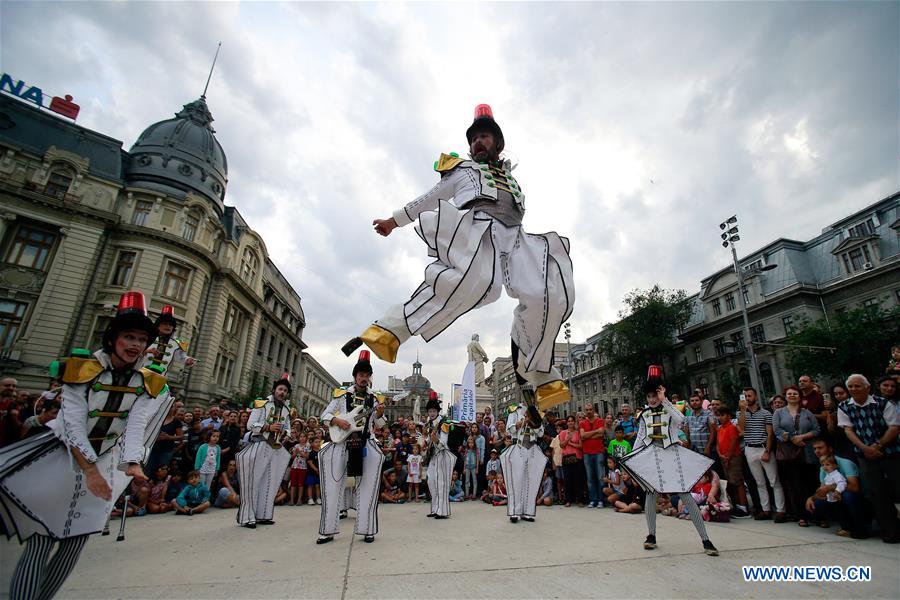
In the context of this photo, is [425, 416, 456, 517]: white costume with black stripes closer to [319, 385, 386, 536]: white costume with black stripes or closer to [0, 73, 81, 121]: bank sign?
[319, 385, 386, 536]: white costume with black stripes

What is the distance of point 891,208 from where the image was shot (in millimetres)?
27703

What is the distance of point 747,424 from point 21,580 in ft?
27.1

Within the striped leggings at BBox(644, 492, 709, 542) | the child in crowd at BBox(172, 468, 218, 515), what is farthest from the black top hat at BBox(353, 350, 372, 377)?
the child in crowd at BBox(172, 468, 218, 515)

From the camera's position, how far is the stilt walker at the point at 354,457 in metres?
4.30

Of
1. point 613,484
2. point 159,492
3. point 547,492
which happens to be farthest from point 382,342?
point 547,492

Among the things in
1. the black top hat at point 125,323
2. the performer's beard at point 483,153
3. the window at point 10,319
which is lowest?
the black top hat at point 125,323

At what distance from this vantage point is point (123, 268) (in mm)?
24391

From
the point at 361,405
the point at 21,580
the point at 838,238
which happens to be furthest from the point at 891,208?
the point at 21,580

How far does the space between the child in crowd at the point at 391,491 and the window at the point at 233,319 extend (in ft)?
82.1

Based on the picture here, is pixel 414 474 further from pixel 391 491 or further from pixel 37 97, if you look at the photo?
pixel 37 97

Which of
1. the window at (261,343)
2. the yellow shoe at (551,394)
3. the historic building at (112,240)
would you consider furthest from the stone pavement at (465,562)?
the window at (261,343)

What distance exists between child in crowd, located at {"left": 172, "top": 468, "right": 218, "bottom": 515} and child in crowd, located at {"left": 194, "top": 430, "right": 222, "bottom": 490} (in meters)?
0.28

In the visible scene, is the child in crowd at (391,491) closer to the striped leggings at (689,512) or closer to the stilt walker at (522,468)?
the stilt walker at (522,468)

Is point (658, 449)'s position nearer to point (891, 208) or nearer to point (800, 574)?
point (800, 574)
